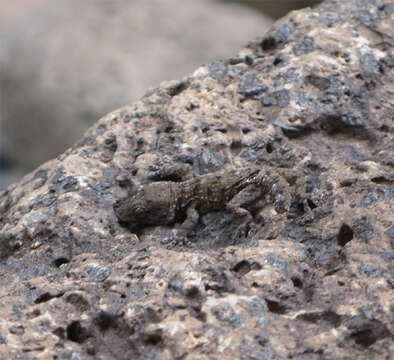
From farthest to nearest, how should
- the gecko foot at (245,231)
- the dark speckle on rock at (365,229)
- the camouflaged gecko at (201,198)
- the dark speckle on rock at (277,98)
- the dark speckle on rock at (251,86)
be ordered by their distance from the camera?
the dark speckle on rock at (251,86) → the dark speckle on rock at (277,98) → the camouflaged gecko at (201,198) → the gecko foot at (245,231) → the dark speckle on rock at (365,229)

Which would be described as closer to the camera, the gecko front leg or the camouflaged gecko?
the gecko front leg

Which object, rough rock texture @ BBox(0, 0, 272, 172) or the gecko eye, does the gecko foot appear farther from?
rough rock texture @ BBox(0, 0, 272, 172)

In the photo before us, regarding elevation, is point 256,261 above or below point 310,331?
above

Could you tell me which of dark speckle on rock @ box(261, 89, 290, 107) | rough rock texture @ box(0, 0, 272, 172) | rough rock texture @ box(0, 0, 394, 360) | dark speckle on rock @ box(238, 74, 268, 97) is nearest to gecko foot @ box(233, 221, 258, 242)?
rough rock texture @ box(0, 0, 394, 360)

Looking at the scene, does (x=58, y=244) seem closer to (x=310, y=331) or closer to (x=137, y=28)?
(x=310, y=331)

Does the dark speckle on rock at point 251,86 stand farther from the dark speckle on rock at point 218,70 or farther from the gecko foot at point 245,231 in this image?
the gecko foot at point 245,231

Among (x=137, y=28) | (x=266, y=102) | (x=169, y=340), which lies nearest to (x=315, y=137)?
(x=266, y=102)

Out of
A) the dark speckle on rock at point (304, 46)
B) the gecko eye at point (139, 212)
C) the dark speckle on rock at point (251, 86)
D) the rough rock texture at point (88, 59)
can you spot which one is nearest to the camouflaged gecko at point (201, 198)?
the gecko eye at point (139, 212)
